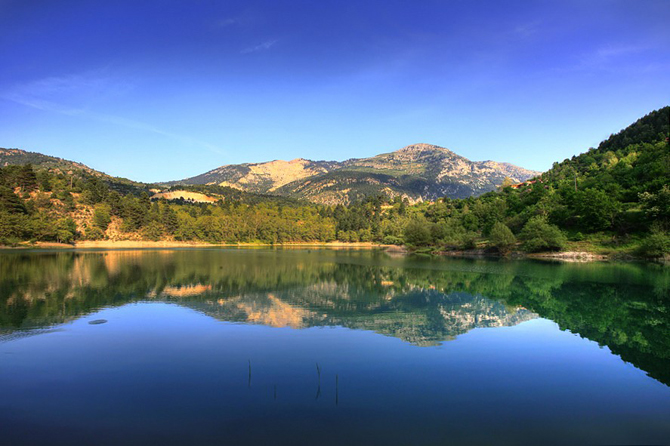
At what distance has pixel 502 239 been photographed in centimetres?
7362

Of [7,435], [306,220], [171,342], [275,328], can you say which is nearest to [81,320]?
[171,342]

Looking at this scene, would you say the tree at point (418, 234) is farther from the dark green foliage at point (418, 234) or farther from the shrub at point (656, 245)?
the shrub at point (656, 245)

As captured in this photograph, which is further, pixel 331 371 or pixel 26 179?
pixel 26 179

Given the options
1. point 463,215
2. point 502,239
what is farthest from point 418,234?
point 502,239

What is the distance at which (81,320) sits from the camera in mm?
18000

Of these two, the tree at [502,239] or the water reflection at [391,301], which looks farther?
the tree at [502,239]

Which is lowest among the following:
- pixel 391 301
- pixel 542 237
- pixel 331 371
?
pixel 391 301

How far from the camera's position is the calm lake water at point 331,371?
770 centimetres

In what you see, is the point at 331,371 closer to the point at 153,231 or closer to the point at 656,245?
the point at 656,245

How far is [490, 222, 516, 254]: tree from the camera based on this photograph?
7369cm

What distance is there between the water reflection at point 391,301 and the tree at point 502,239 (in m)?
35.9

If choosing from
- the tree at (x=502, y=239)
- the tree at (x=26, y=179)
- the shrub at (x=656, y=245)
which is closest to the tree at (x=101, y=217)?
the tree at (x=26, y=179)

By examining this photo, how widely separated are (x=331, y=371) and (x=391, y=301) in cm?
1332

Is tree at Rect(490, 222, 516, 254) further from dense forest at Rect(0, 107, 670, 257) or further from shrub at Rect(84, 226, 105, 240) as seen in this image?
shrub at Rect(84, 226, 105, 240)
